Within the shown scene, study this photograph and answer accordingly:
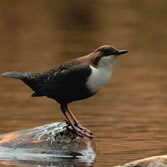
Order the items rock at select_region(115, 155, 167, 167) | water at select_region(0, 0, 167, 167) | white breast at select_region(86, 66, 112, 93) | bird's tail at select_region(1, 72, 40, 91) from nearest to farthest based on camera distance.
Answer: rock at select_region(115, 155, 167, 167) < white breast at select_region(86, 66, 112, 93) < bird's tail at select_region(1, 72, 40, 91) < water at select_region(0, 0, 167, 167)

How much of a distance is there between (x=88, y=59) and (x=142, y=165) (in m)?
1.45

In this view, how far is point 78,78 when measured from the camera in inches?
332

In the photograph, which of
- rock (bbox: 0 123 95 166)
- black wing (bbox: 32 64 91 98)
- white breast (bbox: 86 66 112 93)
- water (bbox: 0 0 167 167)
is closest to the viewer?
white breast (bbox: 86 66 112 93)

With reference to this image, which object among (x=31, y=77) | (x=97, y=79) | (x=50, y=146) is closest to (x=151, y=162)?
(x=97, y=79)

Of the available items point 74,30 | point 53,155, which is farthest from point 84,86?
point 74,30

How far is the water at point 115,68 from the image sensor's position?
10.2 m

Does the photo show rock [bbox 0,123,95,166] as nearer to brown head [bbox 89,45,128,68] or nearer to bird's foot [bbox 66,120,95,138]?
bird's foot [bbox 66,120,95,138]

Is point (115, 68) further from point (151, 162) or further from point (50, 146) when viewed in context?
point (151, 162)

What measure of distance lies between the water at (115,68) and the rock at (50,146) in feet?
0.79

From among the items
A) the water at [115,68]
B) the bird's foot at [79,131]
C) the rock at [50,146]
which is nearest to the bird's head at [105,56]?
the bird's foot at [79,131]

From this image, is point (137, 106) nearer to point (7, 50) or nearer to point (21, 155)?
point (21, 155)

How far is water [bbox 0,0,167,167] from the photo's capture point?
33.4 feet

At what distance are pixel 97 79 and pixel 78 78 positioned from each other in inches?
11.9

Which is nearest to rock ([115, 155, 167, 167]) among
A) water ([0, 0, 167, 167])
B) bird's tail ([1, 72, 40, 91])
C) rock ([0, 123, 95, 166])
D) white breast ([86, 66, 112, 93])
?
water ([0, 0, 167, 167])
